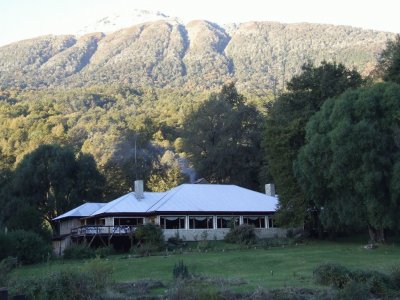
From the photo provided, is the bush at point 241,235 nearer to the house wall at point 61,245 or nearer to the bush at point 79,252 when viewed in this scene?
the bush at point 79,252

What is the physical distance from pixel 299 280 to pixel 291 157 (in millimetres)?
22706

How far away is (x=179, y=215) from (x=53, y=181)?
19960mm

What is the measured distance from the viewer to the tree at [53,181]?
63250 mm

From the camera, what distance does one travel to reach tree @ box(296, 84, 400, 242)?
1481 inches

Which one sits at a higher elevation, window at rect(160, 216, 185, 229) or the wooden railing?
window at rect(160, 216, 185, 229)

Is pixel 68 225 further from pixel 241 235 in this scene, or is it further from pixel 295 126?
pixel 295 126

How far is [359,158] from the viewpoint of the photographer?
38375 mm

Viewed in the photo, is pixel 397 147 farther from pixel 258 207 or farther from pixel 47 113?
pixel 47 113

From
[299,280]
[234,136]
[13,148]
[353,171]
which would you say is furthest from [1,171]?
[299,280]

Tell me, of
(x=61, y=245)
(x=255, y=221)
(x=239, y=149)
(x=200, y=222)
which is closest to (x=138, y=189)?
(x=200, y=222)

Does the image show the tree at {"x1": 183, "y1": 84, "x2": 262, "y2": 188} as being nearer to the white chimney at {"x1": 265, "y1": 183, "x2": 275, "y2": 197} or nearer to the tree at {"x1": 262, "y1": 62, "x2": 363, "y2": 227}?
the white chimney at {"x1": 265, "y1": 183, "x2": 275, "y2": 197}

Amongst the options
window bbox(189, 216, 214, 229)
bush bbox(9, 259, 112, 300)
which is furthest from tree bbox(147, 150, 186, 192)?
bush bbox(9, 259, 112, 300)

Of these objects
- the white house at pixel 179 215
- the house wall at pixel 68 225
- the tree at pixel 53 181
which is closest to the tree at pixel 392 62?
the white house at pixel 179 215

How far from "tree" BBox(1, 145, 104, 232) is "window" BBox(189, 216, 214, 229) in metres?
19.0
